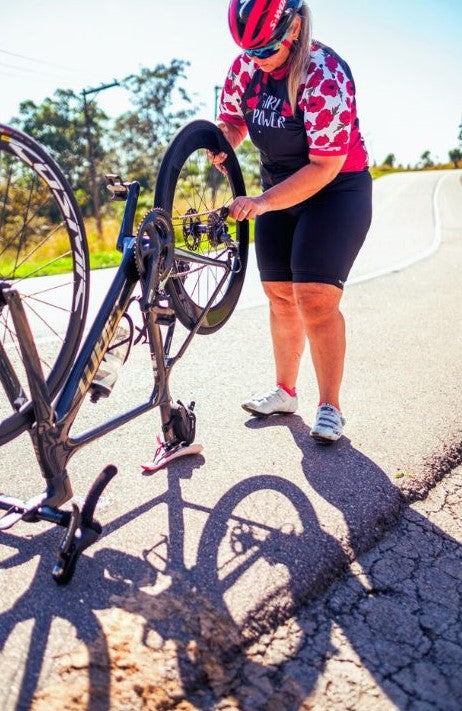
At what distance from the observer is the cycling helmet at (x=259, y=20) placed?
8.20ft

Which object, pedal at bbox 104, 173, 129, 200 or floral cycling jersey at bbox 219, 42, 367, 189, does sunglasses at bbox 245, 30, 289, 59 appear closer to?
floral cycling jersey at bbox 219, 42, 367, 189

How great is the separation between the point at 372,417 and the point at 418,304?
327 centimetres

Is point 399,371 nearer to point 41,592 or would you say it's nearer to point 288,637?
point 288,637

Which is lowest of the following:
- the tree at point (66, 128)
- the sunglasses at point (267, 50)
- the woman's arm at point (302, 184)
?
the woman's arm at point (302, 184)

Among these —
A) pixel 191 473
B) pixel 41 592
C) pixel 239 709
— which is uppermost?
pixel 191 473

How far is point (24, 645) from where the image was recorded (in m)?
1.76

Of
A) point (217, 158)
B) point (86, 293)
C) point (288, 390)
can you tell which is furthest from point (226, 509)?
point (217, 158)

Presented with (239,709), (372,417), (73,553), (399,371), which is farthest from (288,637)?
(399,371)

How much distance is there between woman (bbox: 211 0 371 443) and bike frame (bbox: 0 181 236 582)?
0.58m

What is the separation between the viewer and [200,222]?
3.04 metres

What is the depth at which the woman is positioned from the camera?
2672mm

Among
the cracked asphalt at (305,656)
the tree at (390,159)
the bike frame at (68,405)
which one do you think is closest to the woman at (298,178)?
the bike frame at (68,405)

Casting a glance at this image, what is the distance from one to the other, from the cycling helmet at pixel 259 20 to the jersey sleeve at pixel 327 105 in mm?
217

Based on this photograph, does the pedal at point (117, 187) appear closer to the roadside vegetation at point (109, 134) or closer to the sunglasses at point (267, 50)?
the sunglasses at point (267, 50)
